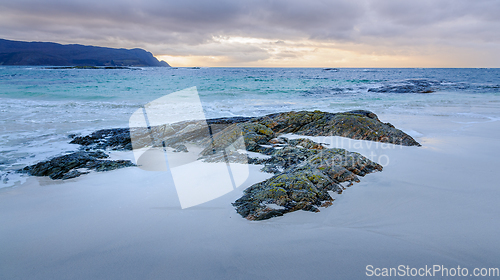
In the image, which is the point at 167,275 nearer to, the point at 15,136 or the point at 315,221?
the point at 315,221

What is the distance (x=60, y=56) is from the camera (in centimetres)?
16688

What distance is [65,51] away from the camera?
18212 cm

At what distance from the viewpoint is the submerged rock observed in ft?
12.3

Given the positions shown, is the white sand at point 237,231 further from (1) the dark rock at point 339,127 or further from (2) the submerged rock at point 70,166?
(1) the dark rock at point 339,127

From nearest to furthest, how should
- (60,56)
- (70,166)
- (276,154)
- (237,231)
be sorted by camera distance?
(237,231) < (70,166) < (276,154) < (60,56)

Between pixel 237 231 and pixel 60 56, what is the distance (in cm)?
21693

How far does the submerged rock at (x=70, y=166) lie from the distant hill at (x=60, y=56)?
7051 inches

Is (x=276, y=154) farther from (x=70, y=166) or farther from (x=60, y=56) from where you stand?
(x=60, y=56)

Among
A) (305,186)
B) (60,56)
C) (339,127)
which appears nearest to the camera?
(305,186)

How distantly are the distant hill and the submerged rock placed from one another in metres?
179

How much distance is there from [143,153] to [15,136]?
4.15 meters

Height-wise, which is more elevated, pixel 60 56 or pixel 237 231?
pixel 60 56

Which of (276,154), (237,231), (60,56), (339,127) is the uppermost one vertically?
(60,56)

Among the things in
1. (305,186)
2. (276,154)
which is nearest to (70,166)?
(276,154)
